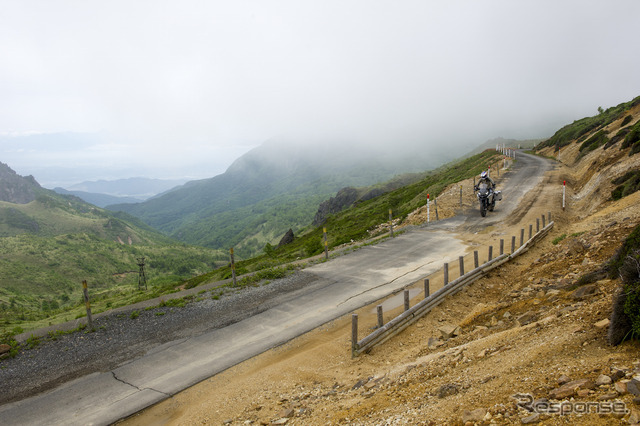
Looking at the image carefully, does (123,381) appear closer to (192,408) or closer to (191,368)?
(191,368)

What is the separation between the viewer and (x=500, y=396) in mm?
4426

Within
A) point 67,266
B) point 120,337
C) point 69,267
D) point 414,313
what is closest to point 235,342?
point 120,337

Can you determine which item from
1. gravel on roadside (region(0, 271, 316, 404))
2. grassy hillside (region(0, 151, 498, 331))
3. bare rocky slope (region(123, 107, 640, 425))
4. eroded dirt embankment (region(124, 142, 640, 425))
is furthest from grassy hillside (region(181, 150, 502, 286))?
bare rocky slope (region(123, 107, 640, 425))

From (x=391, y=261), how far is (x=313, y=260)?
4.20 meters

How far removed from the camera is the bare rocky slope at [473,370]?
13.2ft

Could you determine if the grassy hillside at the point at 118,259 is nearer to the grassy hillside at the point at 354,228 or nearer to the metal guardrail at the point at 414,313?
the grassy hillside at the point at 354,228

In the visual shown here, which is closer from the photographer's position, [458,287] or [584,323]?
[584,323]

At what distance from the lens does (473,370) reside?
18.9ft

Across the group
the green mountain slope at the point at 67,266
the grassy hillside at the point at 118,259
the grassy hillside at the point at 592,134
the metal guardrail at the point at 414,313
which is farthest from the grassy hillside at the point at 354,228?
the grassy hillside at the point at 592,134

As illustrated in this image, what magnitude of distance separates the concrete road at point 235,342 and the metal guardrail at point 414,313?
2227 mm

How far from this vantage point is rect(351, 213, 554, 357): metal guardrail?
8.63 metres

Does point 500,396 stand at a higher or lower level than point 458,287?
higher

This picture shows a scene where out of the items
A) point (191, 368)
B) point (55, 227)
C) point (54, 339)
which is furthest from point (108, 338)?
point (55, 227)

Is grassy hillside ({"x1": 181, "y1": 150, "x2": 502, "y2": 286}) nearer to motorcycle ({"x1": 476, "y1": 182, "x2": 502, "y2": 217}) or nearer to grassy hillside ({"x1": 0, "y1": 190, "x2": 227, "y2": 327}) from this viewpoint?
motorcycle ({"x1": 476, "y1": 182, "x2": 502, "y2": 217})
